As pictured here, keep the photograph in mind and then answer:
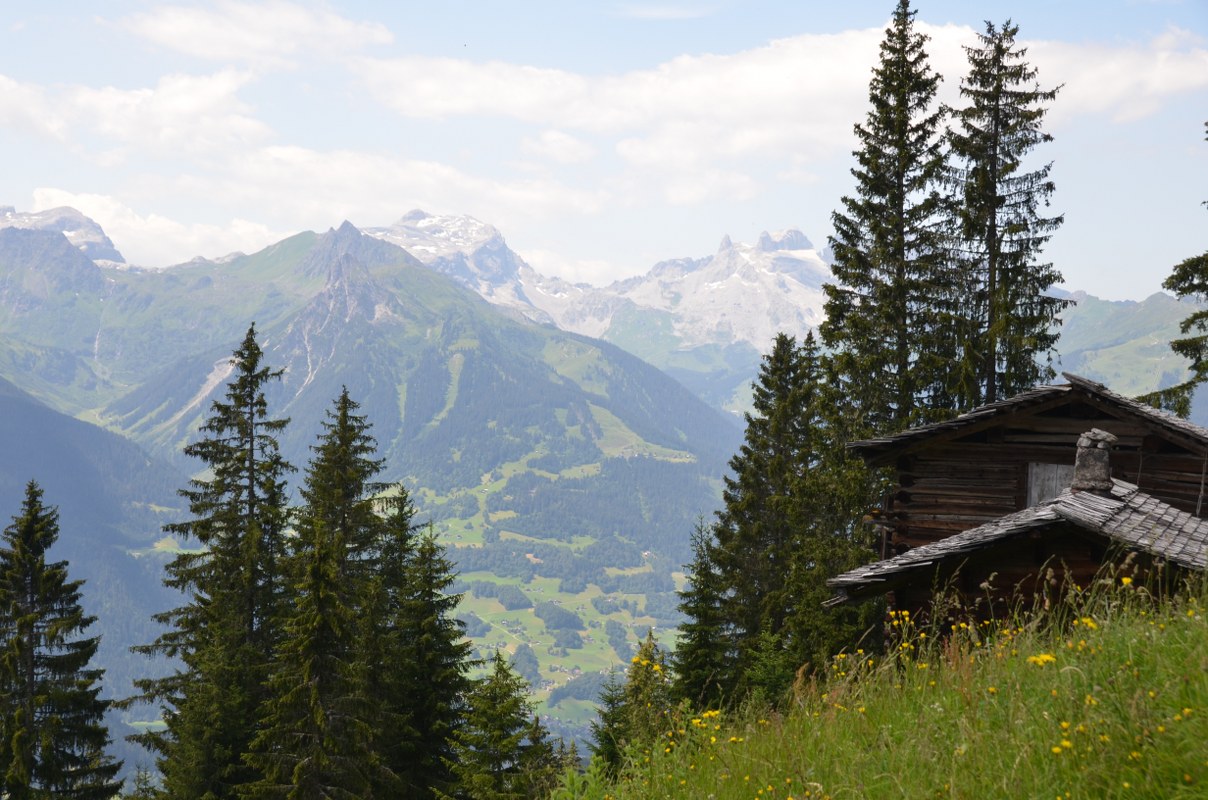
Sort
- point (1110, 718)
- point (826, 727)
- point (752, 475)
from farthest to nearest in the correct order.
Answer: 1. point (752, 475)
2. point (826, 727)
3. point (1110, 718)

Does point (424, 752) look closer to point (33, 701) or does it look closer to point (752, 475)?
point (33, 701)

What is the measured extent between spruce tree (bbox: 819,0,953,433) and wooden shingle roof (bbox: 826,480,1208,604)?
13.4m

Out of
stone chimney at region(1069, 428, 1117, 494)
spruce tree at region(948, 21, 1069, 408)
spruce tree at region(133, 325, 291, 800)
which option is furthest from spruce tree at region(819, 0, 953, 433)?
spruce tree at region(133, 325, 291, 800)

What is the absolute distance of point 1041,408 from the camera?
68.4 feet

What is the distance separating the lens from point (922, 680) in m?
7.47

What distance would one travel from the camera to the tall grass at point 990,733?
4.66 metres

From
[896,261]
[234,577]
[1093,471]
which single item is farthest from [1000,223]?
[234,577]

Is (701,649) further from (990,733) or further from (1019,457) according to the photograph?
(990,733)

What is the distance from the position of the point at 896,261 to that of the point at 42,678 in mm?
29993

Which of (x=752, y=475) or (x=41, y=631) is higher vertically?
(x=752, y=475)

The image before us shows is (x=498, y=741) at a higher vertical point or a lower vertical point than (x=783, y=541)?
lower

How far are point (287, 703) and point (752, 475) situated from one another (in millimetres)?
23557

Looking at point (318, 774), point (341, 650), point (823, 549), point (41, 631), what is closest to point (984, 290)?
point (823, 549)

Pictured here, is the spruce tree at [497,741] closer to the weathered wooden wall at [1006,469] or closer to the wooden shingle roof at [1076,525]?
the weathered wooden wall at [1006,469]
